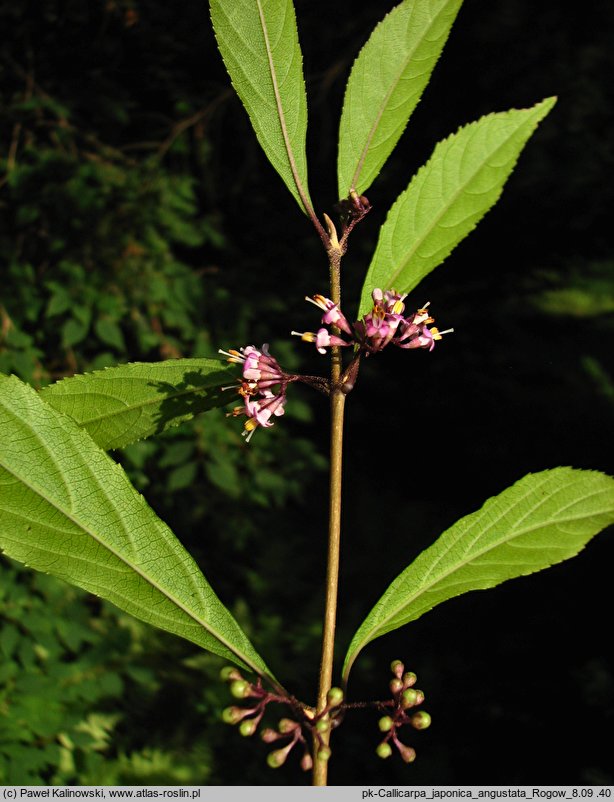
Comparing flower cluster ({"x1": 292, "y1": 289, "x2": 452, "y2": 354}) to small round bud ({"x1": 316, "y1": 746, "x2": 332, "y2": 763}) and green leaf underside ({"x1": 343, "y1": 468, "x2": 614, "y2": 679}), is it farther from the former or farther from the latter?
small round bud ({"x1": 316, "y1": 746, "x2": 332, "y2": 763})

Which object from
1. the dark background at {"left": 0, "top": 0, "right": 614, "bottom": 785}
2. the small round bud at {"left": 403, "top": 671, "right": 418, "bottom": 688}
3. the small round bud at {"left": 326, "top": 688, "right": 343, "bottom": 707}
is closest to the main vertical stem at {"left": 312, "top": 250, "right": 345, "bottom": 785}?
the small round bud at {"left": 326, "top": 688, "right": 343, "bottom": 707}

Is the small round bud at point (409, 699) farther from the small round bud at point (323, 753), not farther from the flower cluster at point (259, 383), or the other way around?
the flower cluster at point (259, 383)

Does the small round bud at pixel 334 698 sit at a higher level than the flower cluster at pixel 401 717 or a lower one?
higher

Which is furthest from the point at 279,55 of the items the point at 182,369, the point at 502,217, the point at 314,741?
the point at 502,217

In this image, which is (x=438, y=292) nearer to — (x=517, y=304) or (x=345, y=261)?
(x=345, y=261)

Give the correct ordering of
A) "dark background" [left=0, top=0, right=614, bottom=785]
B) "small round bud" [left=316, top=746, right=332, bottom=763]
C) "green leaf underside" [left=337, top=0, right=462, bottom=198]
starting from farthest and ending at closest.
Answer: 1. "dark background" [left=0, top=0, right=614, bottom=785]
2. "green leaf underside" [left=337, top=0, right=462, bottom=198]
3. "small round bud" [left=316, top=746, right=332, bottom=763]

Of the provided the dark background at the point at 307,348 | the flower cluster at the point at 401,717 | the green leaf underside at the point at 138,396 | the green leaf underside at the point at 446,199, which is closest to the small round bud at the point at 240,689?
the flower cluster at the point at 401,717
